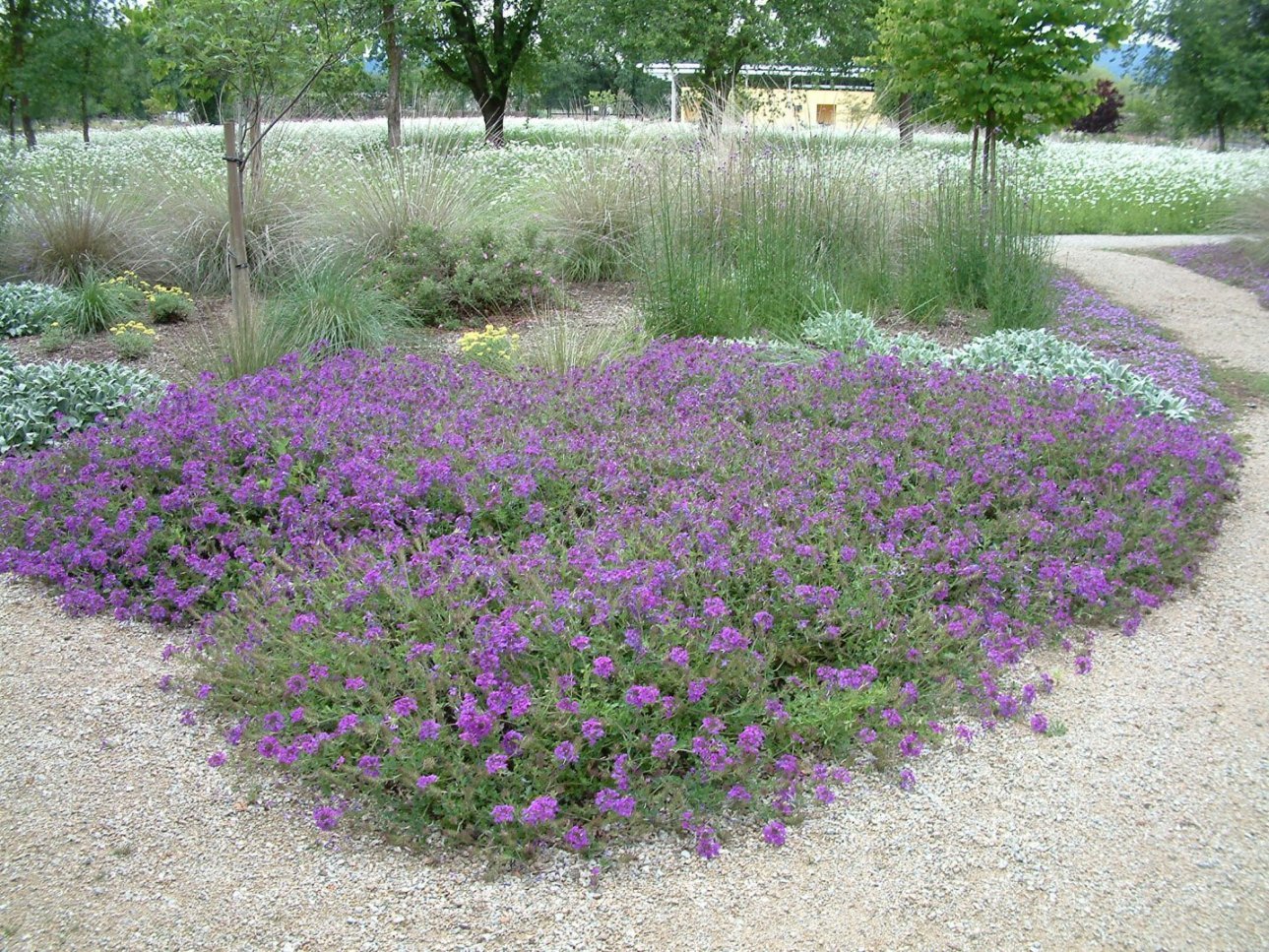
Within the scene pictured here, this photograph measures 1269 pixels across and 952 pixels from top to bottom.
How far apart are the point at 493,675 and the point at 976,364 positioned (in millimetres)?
3910

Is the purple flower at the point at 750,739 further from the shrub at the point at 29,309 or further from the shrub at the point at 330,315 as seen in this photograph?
the shrub at the point at 29,309

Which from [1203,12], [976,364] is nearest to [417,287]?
[976,364]

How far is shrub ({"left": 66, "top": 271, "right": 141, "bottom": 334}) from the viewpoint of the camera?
6.86 meters

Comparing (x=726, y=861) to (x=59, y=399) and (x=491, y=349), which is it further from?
(x=59, y=399)

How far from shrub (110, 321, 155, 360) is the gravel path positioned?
12.6 ft

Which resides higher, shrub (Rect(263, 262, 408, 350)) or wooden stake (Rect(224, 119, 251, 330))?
wooden stake (Rect(224, 119, 251, 330))

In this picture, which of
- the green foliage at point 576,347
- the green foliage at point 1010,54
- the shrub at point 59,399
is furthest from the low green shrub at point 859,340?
the shrub at point 59,399

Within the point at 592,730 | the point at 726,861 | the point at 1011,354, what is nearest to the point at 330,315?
the point at 1011,354

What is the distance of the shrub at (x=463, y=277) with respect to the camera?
704cm

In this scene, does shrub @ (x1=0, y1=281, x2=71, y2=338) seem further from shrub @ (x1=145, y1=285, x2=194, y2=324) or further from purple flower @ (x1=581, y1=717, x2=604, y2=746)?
purple flower @ (x1=581, y1=717, x2=604, y2=746)


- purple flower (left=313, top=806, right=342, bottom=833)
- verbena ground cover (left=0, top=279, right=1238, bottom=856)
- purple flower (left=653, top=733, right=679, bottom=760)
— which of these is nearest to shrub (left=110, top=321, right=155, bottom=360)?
verbena ground cover (left=0, top=279, right=1238, bottom=856)

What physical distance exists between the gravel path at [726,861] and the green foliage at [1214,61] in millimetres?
18261

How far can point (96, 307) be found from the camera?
22.7 feet

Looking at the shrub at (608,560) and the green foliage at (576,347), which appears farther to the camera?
the green foliage at (576,347)
